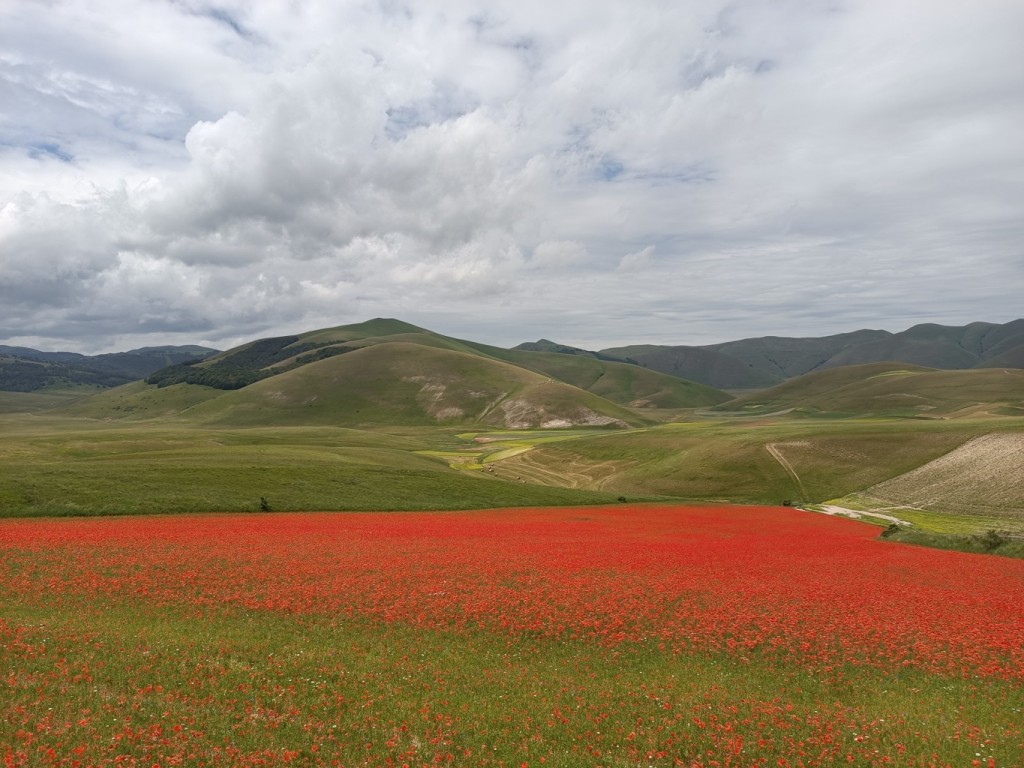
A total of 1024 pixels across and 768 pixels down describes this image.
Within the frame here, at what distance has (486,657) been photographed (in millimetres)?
19109

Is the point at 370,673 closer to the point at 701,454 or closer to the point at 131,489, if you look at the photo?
the point at 131,489

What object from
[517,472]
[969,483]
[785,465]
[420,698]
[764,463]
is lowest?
[517,472]

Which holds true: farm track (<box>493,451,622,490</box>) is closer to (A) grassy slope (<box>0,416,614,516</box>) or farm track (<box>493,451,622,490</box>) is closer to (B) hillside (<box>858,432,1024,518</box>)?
(A) grassy slope (<box>0,416,614,516</box>)

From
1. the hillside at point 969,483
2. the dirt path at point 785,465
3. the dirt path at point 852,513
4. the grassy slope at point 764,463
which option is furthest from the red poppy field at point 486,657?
the grassy slope at point 764,463

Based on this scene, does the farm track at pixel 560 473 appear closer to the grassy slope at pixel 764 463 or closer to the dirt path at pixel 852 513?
the grassy slope at pixel 764 463

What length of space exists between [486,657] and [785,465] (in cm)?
9992

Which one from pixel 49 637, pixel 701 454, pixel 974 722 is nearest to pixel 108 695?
pixel 49 637

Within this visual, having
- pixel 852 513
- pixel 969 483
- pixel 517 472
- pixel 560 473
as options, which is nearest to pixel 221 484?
pixel 517 472

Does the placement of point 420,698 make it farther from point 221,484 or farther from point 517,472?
point 517,472

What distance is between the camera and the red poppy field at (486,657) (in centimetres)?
1320

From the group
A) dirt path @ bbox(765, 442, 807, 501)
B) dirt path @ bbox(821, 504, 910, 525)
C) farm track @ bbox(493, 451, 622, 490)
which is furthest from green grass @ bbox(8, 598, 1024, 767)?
farm track @ bbox(493, 451, 622, 490)

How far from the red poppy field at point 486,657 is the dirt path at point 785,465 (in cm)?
6132

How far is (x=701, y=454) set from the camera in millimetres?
115125

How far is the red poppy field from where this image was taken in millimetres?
13195
